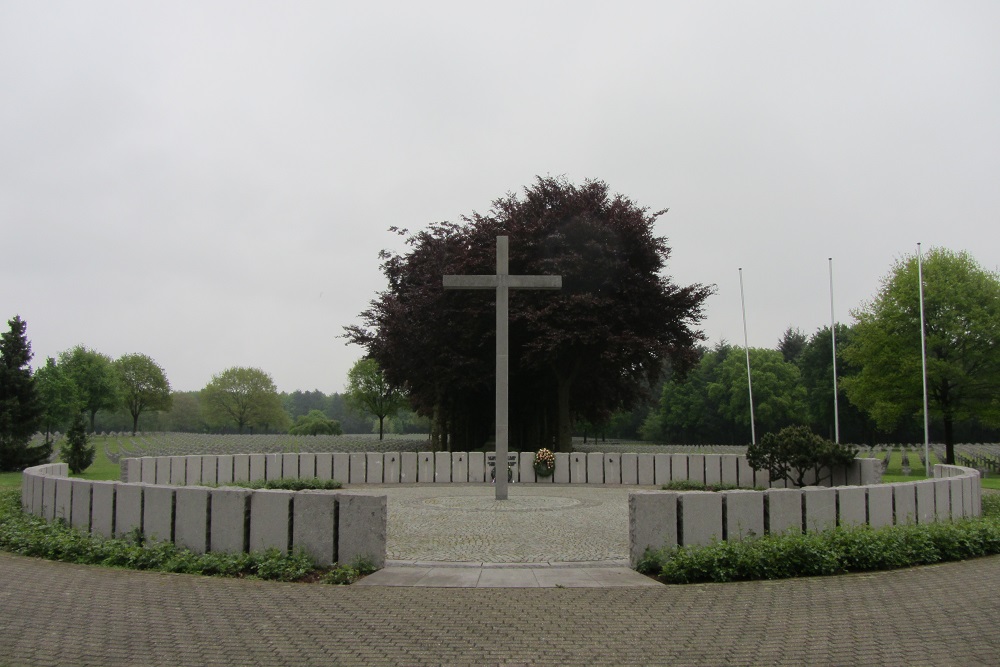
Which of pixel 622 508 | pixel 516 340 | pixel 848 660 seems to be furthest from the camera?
pixel 516 340

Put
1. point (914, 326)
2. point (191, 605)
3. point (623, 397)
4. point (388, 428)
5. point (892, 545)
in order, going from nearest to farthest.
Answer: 1. point (191, 605)
2. point (892, 545)
3. point (914, 326)
4. point (623, 397)
5. point (388, 428)

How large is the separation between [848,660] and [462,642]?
2918 mm

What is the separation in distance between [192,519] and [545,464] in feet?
44.8

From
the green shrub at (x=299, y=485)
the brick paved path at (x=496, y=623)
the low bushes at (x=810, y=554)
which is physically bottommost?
the green shrub at (x=299, y=485)

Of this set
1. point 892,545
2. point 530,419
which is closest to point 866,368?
point 530,419

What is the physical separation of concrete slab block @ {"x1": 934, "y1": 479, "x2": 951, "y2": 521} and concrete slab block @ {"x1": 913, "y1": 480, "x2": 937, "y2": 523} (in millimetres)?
129

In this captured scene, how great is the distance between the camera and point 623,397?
38531 millimetres

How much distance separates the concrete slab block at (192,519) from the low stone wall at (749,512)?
5.32m

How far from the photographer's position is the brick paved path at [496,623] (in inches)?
229

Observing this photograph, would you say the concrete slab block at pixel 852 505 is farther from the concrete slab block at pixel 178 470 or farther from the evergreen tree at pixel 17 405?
the evergreen tree at pixel 17 405

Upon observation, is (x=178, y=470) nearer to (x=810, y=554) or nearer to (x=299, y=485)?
(x=299, y=485)

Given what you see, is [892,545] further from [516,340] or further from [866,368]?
[866,368]

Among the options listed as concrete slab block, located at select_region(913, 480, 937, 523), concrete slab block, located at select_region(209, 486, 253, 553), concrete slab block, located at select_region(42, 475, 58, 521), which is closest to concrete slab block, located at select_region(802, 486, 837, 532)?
concrete slab block, located at select_region(913, 480, 937, 523)

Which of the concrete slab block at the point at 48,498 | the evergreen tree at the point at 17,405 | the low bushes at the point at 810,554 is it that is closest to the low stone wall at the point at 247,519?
the concrete slab block at the point at 48,498
